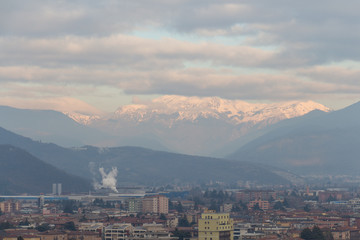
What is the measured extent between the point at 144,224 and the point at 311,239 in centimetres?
3042

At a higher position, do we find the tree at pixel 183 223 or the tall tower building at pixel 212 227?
the tree at pixel 183 223

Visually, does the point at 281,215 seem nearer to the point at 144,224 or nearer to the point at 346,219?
the point at 346,219

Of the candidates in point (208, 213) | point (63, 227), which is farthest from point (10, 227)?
point (208, 213)

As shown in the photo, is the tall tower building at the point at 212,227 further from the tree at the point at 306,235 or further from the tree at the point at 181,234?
the tree at the point at 306,235

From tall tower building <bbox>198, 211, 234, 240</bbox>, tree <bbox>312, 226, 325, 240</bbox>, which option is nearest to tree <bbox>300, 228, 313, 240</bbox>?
tree <bbox>312, 226, 325, 240</bbox>

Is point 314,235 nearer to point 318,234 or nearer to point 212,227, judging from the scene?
point 318,234

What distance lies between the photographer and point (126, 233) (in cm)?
12581

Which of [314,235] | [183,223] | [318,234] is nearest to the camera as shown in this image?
[314,235]

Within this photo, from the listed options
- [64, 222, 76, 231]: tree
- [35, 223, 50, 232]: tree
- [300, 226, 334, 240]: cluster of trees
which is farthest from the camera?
[64, 222, 76, 231]: tree

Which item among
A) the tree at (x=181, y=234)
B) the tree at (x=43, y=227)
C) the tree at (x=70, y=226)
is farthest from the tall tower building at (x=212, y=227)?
the tree at (x=70, y=226)

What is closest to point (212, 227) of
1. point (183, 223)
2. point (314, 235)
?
point (314, 235)

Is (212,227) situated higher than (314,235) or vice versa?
(212,227)

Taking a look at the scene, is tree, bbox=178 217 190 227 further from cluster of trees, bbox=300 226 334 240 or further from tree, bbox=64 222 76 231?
cluster of trees, bbox=300 226 334 240

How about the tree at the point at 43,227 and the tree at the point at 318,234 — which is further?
the tree at the point at 43,227
